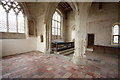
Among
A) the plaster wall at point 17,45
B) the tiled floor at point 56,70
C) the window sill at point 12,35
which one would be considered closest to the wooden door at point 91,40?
the tiled floor at point 56,70

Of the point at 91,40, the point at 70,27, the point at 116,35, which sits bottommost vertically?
the point at 91,40

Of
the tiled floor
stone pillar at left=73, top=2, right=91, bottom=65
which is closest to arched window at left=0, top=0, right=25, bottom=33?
the tiled floor

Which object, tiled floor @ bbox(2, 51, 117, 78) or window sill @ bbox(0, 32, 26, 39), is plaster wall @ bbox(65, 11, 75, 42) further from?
tiled floor @ bbox(2, 51, 117, 78)

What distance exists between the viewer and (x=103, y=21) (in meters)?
6.12

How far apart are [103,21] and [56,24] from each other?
6.03 meters

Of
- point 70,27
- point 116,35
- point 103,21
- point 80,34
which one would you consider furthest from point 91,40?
point 80,34

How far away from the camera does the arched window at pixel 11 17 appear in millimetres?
3960

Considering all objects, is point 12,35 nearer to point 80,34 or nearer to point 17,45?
point 17,45

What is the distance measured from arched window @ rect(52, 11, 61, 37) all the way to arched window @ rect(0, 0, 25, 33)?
166 inches

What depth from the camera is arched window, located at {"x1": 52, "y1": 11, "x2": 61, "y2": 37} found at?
27.4 feet

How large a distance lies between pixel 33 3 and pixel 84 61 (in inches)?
250

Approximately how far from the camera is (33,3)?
5219 mm

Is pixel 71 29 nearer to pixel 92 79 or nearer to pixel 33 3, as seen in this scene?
pixel 33 3

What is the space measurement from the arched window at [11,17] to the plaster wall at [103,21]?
752 centimetres
